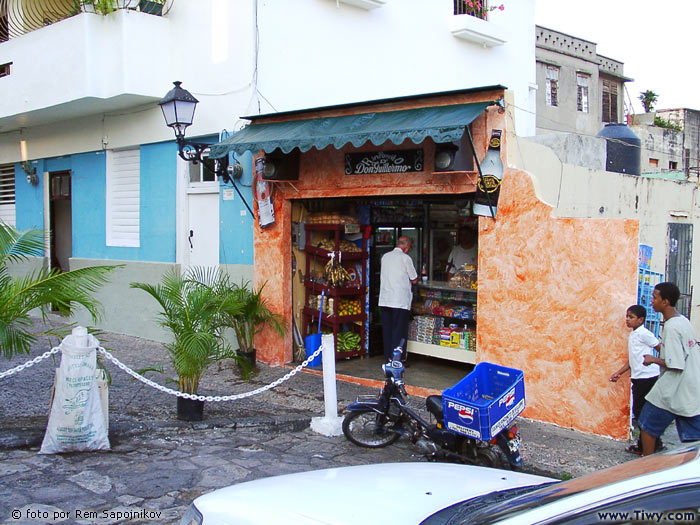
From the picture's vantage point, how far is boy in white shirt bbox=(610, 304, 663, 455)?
6.31 metres

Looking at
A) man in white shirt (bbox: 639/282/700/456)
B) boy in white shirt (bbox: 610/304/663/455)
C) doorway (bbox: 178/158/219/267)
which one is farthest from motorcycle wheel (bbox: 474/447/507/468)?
doorway (bbox: 178/158/219/267)

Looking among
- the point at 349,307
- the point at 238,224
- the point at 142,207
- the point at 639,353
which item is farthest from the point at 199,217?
the point at 639,353

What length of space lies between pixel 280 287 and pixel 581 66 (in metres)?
21.0

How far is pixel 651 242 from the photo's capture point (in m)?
10.6

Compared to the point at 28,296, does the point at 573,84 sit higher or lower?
higher

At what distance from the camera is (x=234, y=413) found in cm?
748

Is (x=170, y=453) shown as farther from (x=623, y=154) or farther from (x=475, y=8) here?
(x=475, y=8)

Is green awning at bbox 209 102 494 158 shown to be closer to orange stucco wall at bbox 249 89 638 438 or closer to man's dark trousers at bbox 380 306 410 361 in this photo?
orange stucco wall at bbox 249 89 638 438

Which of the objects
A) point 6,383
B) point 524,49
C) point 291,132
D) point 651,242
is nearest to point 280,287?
point 291,132

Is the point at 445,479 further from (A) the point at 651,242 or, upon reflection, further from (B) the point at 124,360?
(A) the point at 651,242

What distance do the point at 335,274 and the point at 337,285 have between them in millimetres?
189

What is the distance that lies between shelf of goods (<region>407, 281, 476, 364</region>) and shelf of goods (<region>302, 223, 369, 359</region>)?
2.89 ft

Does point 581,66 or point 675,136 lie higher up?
point 581,66

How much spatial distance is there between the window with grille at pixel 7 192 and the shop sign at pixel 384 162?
1029cm
